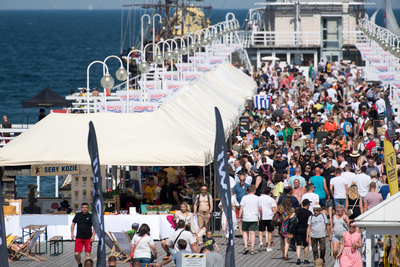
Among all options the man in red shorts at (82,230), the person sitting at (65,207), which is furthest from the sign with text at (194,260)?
the person sitting at (65,207)

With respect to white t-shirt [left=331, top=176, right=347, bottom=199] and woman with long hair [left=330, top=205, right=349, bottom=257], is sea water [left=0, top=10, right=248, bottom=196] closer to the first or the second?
white t-shirt [left=331, top=176, right=347, bottom=199]

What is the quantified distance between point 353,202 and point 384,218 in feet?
20.9

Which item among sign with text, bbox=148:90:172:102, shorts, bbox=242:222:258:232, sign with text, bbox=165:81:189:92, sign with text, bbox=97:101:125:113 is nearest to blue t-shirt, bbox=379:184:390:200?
shorts, bbox=242:222:258:232

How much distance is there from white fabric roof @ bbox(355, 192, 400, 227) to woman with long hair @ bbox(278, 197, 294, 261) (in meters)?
4.20

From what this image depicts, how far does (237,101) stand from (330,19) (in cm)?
2883

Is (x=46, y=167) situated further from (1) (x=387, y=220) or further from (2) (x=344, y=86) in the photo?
(2) (x=344, y=86)

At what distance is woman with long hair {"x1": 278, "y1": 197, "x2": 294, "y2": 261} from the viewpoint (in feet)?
50.0

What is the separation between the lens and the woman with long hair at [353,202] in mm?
16828

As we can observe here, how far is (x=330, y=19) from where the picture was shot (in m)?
54.3

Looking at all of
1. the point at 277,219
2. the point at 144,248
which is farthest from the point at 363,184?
the point at 144,248

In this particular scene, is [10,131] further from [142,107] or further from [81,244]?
[81,244]

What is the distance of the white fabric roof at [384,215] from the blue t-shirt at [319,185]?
6.74 metres

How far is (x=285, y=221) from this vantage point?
15281 millimetres

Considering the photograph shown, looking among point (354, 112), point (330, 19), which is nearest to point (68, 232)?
point (354, 112)
